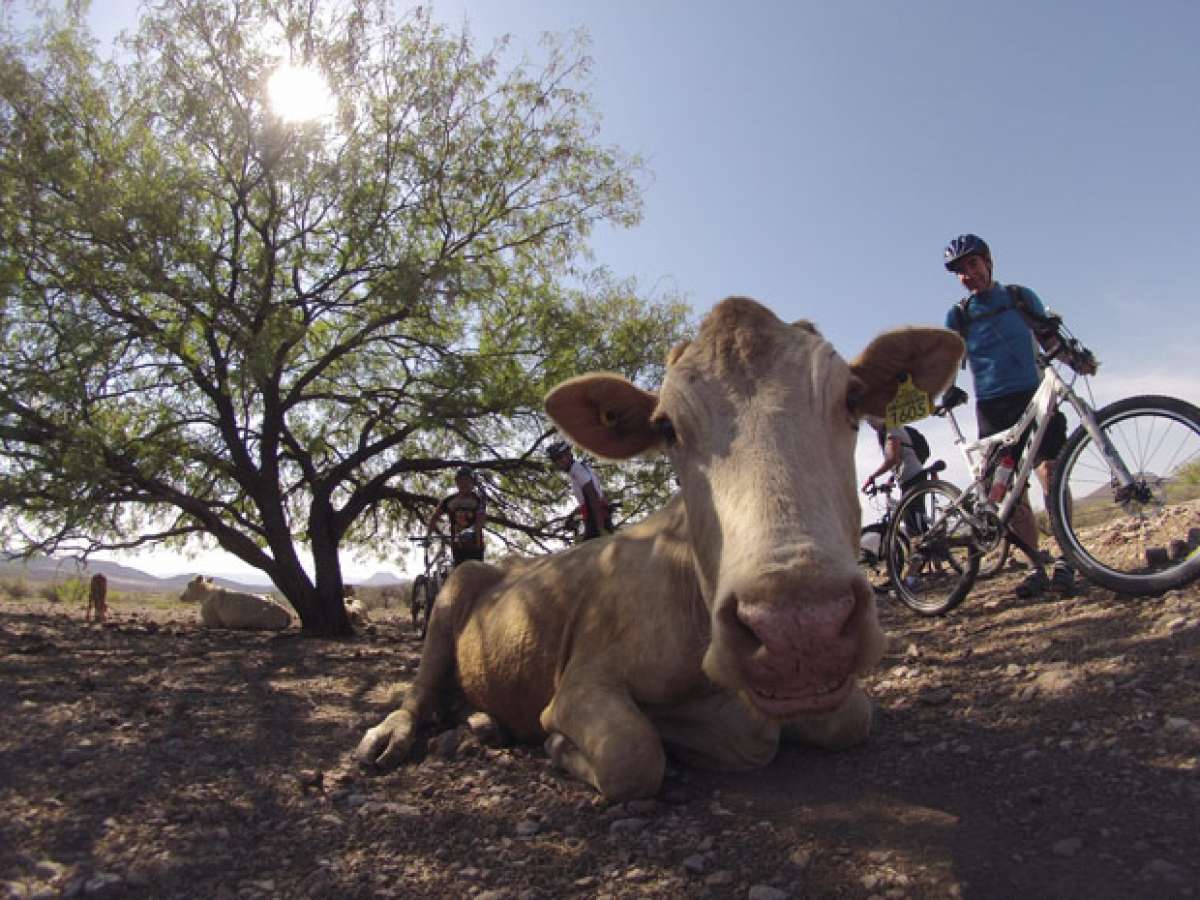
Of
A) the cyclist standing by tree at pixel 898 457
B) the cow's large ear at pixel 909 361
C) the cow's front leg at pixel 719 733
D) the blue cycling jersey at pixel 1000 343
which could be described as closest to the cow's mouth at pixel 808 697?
the cow's front leg at pixel 719 733

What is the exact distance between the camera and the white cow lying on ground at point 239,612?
12.9 m

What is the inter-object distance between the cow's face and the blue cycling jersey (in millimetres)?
2469

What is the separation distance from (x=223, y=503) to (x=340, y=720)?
7602mm

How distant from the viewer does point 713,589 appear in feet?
8.73

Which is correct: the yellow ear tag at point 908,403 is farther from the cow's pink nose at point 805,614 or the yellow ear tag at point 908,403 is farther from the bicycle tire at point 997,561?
the bicycle tire at point 997,561

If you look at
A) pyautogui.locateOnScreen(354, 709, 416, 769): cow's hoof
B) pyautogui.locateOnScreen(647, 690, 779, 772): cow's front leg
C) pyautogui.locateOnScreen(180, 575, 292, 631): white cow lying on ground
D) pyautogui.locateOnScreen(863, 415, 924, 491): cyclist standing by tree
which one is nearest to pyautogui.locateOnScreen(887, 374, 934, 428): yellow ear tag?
pyautogui.locateOnScreen(647, 690, 779, 772): cow's front leg

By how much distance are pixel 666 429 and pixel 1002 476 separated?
3465 mm

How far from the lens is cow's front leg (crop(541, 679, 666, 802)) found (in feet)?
9.23

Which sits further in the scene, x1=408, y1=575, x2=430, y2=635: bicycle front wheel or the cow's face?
x1=408, y1=575, x2=430, y2=635: bicycle front wheel

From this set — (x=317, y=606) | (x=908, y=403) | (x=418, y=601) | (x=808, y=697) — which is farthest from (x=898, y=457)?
(x=317, y=606)

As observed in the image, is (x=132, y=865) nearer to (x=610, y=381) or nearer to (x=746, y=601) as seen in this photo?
(x=746, y=601)

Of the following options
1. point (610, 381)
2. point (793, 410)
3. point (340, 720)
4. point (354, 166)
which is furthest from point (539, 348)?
point (793, 410)

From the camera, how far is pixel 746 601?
6.37ft

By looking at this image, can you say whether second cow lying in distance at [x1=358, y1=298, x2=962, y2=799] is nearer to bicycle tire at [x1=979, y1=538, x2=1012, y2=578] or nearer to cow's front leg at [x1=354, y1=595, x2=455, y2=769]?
cow's front leg at [x1=354, y1=595, x2=455, y2=769]
